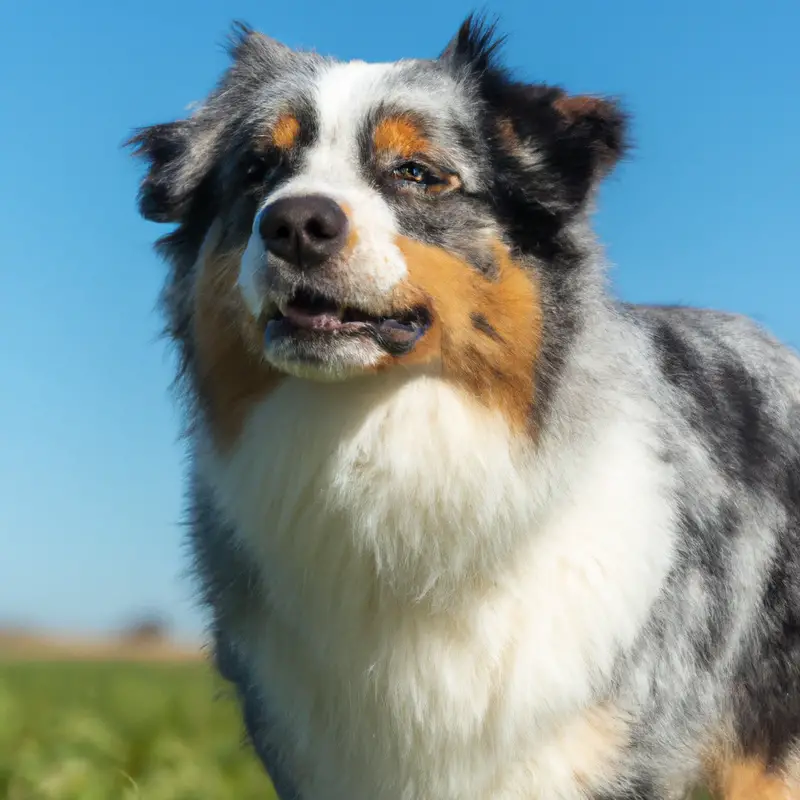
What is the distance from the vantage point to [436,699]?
3801 millimetres

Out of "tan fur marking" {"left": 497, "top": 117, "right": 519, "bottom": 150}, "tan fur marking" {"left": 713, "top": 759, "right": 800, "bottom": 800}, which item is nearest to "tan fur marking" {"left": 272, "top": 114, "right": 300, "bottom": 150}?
"tan fur marking" {"left": 497, "top": 117, "right": 519, "bottom": 150}

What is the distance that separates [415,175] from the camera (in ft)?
12.5

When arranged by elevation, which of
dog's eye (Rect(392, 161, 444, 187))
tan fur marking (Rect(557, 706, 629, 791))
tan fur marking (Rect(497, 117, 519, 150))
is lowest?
tan fur marking (Rect(557, 706, 629, 791))

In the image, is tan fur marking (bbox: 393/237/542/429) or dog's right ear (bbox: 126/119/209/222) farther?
dog's right ear (bbox: 126/119/209/222)

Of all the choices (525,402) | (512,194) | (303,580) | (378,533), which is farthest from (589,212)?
(303,580)

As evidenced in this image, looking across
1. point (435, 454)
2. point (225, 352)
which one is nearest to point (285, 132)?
point (225, 352)

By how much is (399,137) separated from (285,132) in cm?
43

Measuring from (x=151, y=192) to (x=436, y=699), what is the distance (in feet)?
7.80

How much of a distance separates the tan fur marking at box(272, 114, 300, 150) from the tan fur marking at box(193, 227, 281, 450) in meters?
0.44

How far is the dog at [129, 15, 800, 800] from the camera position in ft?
11.8

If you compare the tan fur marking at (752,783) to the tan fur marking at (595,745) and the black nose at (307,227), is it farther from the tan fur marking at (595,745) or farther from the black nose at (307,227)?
the black nose at (307,227)

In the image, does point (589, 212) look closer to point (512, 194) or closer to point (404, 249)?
point (512, 194)

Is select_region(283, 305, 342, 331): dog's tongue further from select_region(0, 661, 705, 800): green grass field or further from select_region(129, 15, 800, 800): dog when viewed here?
select_region(0, 661, 705, 800): green grass field

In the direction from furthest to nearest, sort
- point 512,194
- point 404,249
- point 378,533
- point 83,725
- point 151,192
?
point 83,725, point 151,192, point 512,194, point 378,533, point 404,249
